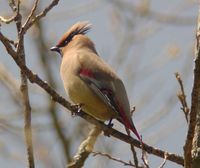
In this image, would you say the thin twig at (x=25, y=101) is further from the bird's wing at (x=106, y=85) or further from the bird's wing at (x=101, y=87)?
the bird's wing at (x=101, y=87)

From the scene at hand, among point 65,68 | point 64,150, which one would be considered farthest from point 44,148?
point 65,68

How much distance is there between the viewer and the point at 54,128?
690cm

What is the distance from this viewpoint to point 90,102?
4695 millimetres

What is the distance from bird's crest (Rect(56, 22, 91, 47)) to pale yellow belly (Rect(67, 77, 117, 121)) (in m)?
1.25

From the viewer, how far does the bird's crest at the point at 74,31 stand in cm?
597

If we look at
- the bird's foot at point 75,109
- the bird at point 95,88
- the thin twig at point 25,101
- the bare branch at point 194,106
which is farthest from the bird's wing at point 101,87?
the bare branch at point 194,106

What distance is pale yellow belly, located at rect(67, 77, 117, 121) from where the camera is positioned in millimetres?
4668

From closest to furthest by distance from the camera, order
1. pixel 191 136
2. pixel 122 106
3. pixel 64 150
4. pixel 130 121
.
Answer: pixel 191 136, pixel 130 121, pixel 122 106, pixel 64 150

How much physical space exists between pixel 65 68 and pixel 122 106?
818mm

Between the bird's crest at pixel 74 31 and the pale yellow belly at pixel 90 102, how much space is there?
4.09ft

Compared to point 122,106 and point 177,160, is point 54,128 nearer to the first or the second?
point 122,106

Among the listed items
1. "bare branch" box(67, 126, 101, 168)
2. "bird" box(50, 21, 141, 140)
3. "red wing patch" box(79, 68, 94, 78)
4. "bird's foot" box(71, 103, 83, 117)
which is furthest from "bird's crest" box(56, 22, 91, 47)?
"bare branch" box(67, 126, 101, 168)

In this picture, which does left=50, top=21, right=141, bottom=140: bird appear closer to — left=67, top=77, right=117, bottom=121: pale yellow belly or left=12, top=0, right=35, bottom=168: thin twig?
left=67, top=77, right=117, bottom=121: pale yellow belly

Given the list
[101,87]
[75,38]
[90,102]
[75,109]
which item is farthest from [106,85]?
[75,38]
